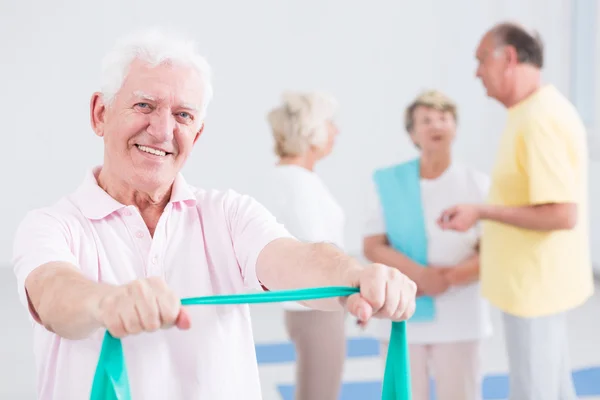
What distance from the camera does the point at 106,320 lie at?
1193 millimetres

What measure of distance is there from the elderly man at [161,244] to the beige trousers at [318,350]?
154cm

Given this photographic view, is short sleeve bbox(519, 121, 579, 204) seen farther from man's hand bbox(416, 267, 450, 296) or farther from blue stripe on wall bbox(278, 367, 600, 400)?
blue stripe on wall bbox(278, 367, 600, 400)

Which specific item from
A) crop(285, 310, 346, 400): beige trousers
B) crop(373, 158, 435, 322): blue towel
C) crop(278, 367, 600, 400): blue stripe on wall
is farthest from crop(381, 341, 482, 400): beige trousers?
crop(278, 367, 600, 400): blue stripe on wall

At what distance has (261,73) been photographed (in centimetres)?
846

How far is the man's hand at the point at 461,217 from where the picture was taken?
2809 mm

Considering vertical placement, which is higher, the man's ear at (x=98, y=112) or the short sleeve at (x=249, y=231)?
the man's ear at (x=98, y=112)

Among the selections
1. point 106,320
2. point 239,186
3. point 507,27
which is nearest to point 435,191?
point 507,27

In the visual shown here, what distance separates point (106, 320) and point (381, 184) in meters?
2.14

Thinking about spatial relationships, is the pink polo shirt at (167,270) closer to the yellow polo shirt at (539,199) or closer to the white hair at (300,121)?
the yellow polo shirt at (539,199)

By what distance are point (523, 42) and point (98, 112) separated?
6.07 ft

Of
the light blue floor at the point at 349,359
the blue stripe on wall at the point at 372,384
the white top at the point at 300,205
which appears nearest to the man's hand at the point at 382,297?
the white top at the point at 300,205

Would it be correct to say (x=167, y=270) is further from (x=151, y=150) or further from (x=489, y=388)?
(x=489, y=388)

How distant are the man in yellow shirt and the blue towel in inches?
8.8

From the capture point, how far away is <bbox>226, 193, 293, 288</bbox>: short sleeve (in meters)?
1.66
